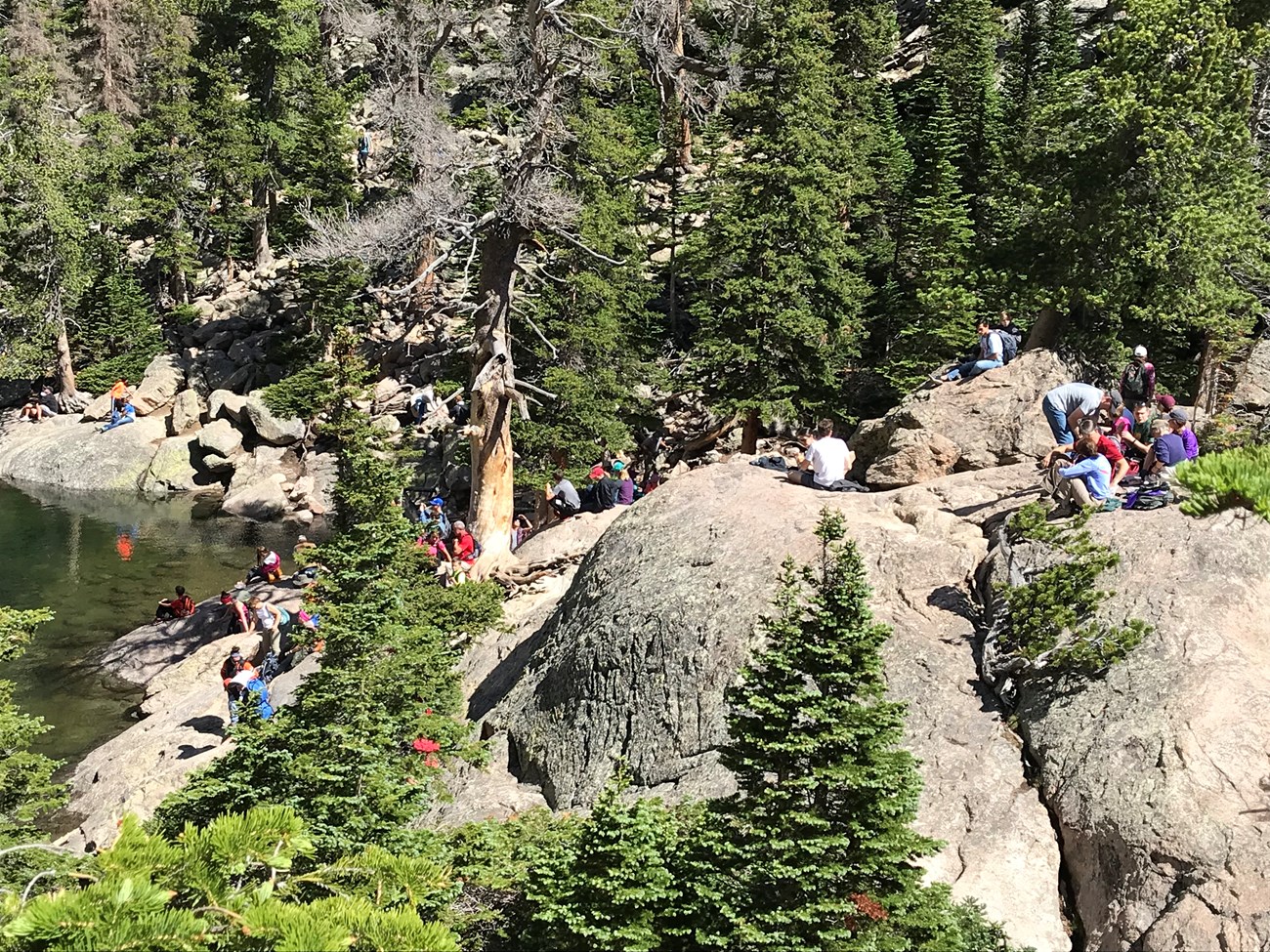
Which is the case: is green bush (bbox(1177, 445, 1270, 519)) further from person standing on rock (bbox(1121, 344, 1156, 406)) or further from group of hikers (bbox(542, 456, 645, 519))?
group of hikers (bbox(542, 456, 645, 519))

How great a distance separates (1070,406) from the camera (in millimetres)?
13836

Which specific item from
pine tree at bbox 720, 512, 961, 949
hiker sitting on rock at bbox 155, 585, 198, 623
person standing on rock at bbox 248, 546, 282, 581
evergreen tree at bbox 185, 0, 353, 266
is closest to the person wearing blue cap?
person standing on rock at bbox 248, 546, 282, 581

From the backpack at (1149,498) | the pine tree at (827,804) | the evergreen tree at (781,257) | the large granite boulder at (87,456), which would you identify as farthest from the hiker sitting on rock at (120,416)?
the pine tree at (827,804)

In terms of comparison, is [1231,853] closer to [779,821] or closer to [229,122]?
[779,821]

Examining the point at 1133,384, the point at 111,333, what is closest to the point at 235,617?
the point at 1133,384

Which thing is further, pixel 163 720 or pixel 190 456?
pixel 190 456

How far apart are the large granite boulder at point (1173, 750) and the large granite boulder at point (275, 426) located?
3256 centimetres

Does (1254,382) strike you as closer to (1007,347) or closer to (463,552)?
(1007,347)

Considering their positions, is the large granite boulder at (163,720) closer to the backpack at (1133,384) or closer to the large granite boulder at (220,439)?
the backpack at (1133,384)

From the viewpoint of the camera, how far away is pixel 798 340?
2520cm

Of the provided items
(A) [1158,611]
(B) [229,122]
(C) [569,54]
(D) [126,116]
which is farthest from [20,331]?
(A) [1158,611]

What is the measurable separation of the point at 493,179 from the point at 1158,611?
15.9m

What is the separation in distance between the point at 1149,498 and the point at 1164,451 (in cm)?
162

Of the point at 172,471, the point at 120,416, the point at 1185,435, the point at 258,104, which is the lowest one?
the point at 172,471
